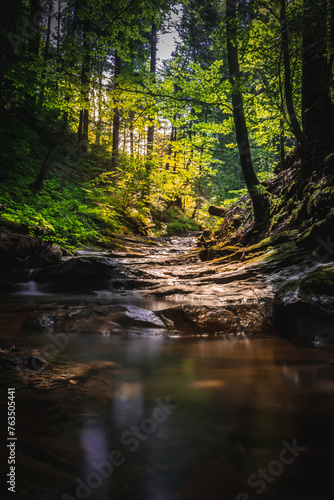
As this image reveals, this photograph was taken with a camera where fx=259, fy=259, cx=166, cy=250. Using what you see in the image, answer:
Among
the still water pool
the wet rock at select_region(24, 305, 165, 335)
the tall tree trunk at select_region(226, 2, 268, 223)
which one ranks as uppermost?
the tall tree trunk at select_region(226, 2, 268, 223)

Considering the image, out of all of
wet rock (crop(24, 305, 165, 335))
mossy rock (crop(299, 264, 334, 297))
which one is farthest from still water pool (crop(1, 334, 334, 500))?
mossy rock (crop(299, 264, 334, 297))

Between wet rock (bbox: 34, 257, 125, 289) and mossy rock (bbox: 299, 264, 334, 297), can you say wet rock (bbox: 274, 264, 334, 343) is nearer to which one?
mossy rock (bbox: 299, 264, 334, 297)

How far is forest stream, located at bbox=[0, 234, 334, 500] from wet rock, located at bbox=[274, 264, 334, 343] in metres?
0.24

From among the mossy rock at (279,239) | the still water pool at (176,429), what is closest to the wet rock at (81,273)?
the mossy rock at (279,239)

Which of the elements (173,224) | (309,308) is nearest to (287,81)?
(309,308)

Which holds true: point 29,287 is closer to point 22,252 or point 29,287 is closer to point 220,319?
point 22,252

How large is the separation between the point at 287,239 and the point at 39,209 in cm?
796

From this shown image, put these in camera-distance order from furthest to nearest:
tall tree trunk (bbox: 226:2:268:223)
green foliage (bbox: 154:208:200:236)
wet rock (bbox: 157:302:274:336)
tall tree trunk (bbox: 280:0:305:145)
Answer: green foliage (bbox: 154:208:200:236), tall tree trunk (bbox: 226:2:268:223), tall tree trunk (bbox: 280:0:305:145), wet rock (bbox: 157:302:274:336)

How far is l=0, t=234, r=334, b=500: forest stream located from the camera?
4.05ft

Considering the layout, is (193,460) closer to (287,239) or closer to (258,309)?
(258,309)

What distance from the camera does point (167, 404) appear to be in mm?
2002

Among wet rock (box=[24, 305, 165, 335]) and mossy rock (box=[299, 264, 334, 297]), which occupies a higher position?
mossy rock (box=[299, 264, 334, 297])

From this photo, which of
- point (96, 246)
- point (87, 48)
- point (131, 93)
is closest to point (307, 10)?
point (131, 93)

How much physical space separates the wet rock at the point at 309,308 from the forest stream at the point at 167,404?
0.24 m
